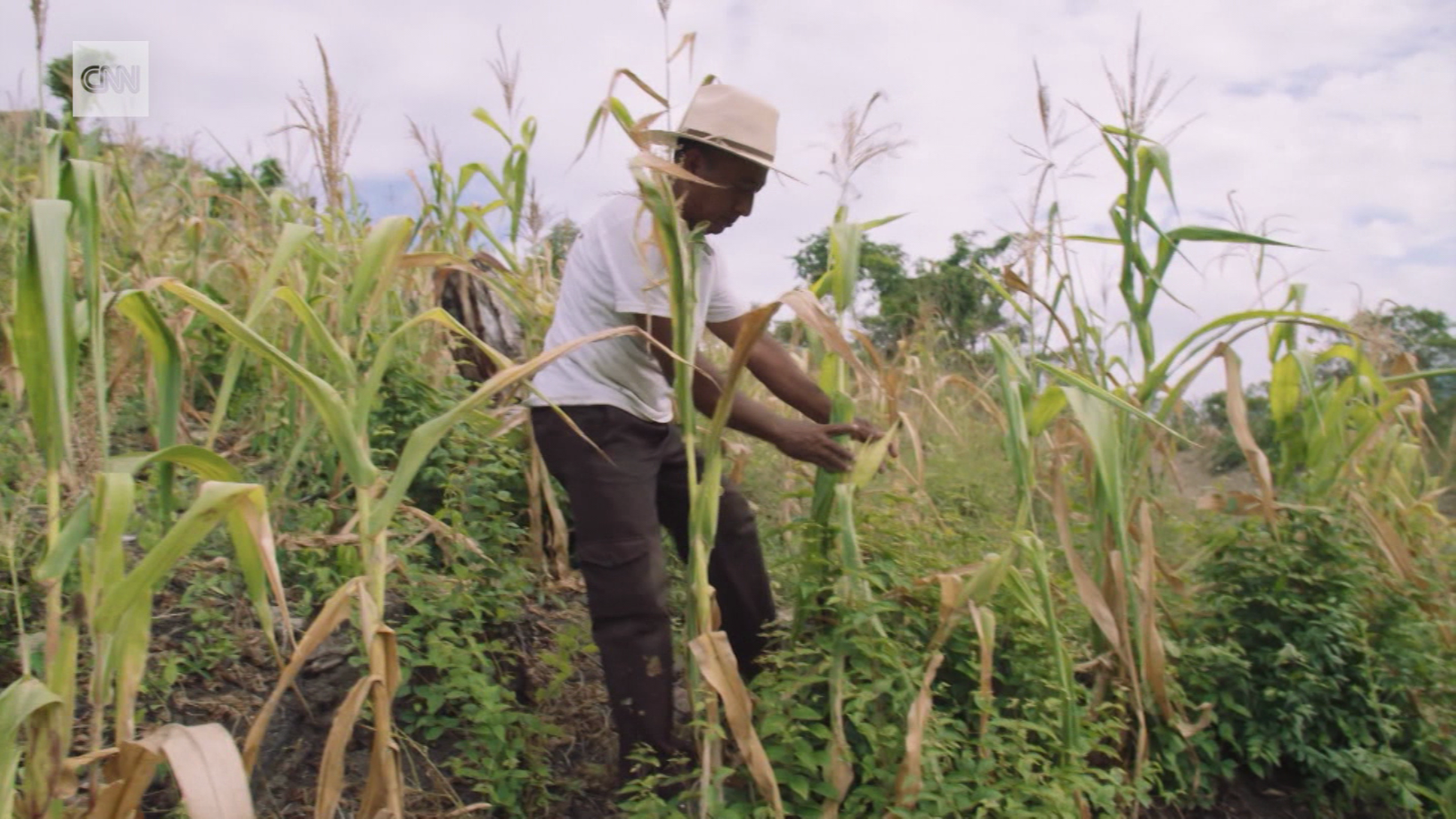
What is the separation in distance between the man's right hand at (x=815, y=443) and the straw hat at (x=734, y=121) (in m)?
0.58

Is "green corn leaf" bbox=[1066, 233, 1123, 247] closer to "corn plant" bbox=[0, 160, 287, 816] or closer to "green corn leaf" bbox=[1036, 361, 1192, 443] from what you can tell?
"green corn leaf" bbox=[1036, 361, 1192, 443]

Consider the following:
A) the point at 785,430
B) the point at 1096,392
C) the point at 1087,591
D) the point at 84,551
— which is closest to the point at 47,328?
the point at 84,551

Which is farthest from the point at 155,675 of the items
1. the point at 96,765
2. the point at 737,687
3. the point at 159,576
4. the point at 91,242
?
the point at 737,687

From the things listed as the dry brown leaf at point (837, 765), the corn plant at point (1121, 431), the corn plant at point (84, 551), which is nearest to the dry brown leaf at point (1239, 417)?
the corn plant at point (1121, 431)

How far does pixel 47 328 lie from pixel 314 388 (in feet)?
1.26

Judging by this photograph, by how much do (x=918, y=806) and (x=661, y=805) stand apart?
0.53 metres

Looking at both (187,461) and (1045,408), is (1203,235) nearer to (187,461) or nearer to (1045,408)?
(1045,408)

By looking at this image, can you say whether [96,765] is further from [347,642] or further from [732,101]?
[732,101]

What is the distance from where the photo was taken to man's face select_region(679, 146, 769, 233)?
234 cm

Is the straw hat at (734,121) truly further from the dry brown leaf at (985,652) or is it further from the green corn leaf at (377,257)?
the dry brown leaf at (985,652)

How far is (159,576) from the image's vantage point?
162 centimetres

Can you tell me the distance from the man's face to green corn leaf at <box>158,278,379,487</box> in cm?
89

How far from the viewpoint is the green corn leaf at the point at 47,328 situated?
1.49 metres

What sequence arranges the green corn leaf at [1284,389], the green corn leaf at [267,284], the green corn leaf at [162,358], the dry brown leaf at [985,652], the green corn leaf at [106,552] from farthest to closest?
the green corn leaf at [1284,389], the dry brown leaf at [985,652], the green corn leaf at [267,284], the green corn leaf at [162,358], the green corn leaf at [106,552]
